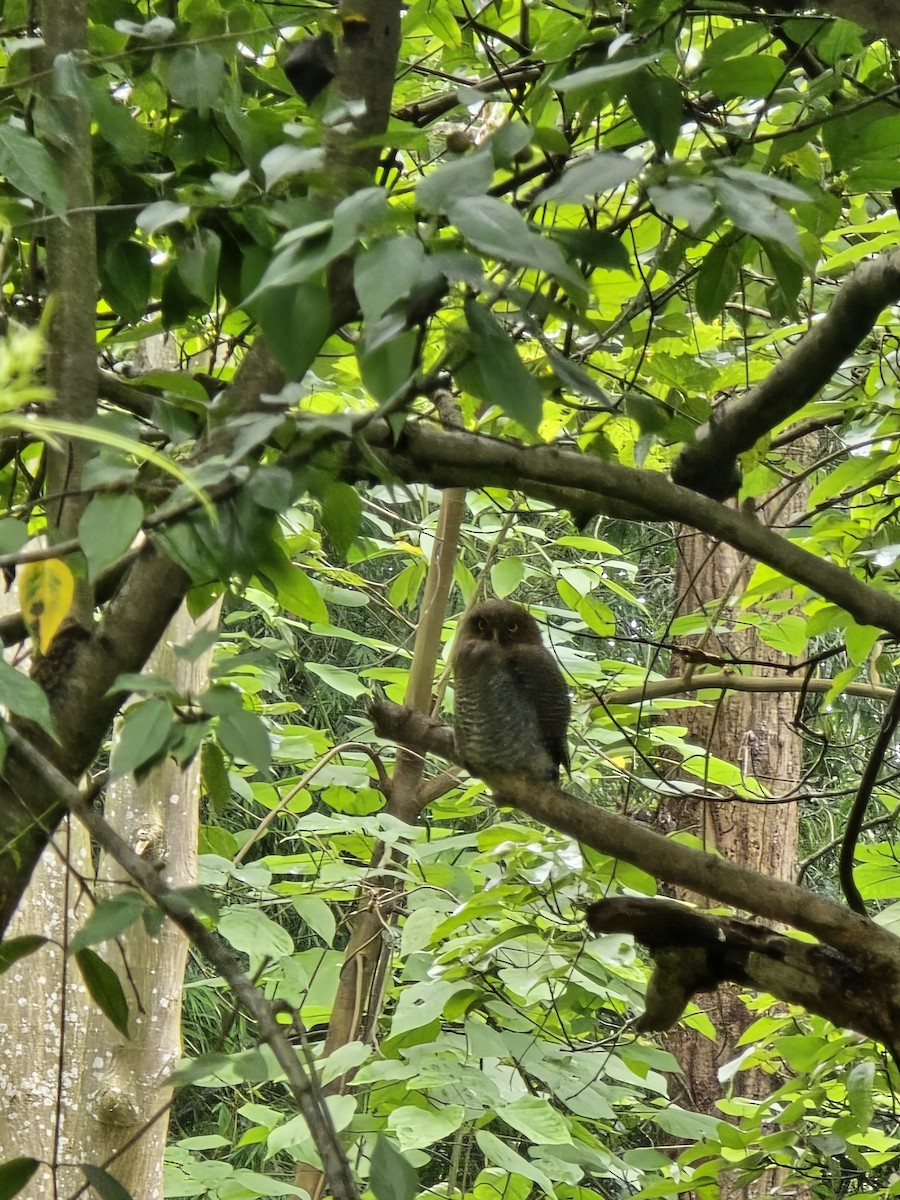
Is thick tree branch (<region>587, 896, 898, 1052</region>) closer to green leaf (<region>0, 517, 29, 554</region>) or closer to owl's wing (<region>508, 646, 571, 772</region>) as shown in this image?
owl's wing (<region>508, 646, 571, 772</region>)

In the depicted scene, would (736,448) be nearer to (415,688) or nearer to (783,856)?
(415,688)

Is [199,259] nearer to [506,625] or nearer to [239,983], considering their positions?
[239,983]

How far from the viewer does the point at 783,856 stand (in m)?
3.16

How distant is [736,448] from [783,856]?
8.16 ft

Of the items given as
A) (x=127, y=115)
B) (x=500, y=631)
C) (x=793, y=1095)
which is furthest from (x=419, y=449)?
(x=793, y=1095)

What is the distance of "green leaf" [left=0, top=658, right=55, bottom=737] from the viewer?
19.0 inches

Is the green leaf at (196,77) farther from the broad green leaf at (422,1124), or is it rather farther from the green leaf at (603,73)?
the broad green leaf at (422,1124)

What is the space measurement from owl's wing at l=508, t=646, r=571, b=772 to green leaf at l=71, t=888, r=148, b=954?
0.94 m

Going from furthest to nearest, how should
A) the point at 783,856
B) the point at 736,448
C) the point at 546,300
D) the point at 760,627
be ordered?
the point at 783,856, the point at 760,627, the point at 736,448, the point at 546,300

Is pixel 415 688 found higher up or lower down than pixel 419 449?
higher up

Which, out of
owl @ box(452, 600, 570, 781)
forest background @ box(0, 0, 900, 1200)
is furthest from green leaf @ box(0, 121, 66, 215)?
owl @ box(452, 600, 570, 781)

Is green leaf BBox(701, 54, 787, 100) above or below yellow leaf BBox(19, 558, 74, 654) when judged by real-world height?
above

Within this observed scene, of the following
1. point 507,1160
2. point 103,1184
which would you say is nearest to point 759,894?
point 103,1184

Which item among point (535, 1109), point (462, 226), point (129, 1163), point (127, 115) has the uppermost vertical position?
point (127, 115)
